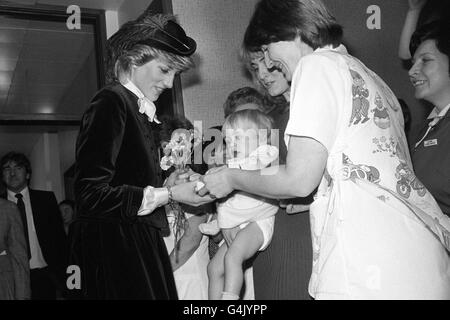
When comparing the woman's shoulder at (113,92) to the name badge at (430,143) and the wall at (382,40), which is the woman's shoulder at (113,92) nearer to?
the name badge at (430,143)

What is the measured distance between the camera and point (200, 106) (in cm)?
277

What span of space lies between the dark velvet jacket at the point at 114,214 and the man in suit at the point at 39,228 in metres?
2.61

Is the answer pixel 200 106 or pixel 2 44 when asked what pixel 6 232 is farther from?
pixel 2 44

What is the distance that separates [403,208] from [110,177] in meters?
0.83

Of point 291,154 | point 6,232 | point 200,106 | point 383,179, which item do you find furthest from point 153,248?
point 6,232

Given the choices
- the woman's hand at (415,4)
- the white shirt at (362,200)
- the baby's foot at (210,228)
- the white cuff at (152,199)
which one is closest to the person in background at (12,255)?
the baby's foot at (210,228)

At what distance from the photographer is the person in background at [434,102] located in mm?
2033

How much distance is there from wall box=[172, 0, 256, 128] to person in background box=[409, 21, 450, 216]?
0.93 metres

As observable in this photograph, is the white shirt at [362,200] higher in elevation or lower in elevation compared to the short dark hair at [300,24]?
lower

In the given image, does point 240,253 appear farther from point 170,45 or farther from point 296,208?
point 170,45

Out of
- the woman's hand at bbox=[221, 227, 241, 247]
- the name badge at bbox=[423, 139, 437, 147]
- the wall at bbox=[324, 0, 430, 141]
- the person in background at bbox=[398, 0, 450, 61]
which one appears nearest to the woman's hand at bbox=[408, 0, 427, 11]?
the person in background at bbox=[398, 0, 450, 61]

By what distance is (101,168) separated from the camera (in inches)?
60.2

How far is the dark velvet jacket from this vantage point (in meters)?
1.53

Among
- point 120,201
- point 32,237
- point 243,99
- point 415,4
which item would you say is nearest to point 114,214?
point 120,201
